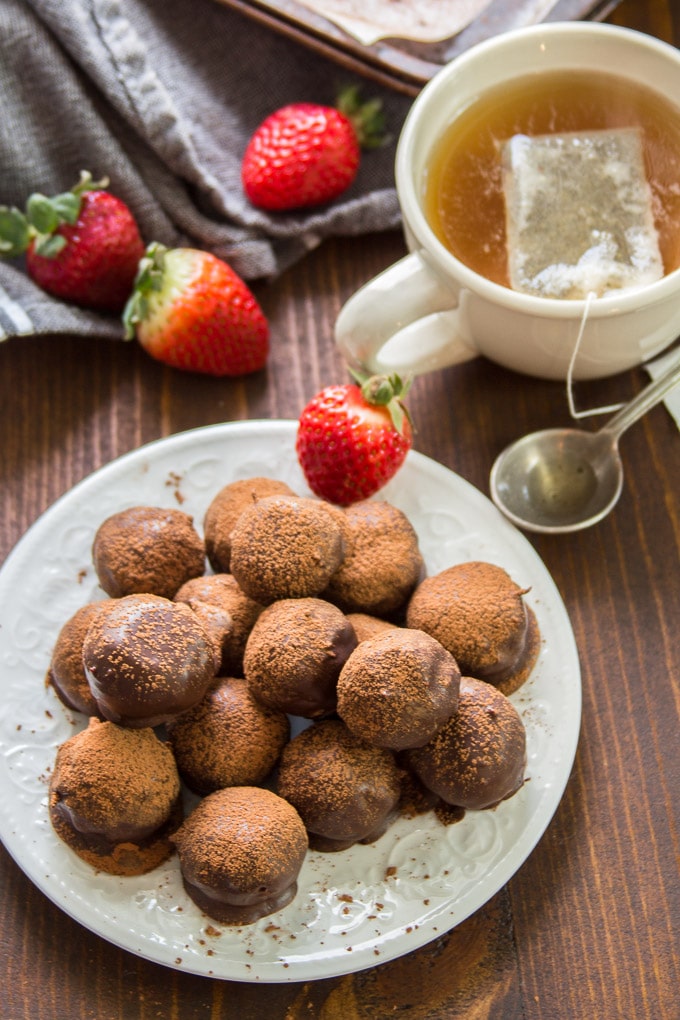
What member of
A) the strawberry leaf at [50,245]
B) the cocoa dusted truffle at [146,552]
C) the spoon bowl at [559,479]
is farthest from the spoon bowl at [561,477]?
the strawberry leaf at [50,245]

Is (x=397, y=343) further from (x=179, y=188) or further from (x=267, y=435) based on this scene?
(x=179, y=188)

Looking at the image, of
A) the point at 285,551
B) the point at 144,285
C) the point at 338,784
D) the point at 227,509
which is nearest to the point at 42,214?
the point at 144,285

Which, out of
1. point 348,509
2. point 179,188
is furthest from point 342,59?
point 348,509

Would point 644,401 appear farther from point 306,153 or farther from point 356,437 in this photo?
point 306,153

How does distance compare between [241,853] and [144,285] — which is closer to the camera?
[241,853]

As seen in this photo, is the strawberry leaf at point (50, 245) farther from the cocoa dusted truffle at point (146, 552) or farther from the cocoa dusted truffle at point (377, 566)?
the cocoa dusted truffle at point (377, 566)

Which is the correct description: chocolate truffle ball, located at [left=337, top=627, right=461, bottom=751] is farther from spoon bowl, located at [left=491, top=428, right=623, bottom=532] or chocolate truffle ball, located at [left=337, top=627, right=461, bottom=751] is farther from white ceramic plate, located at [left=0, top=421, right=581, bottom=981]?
spoon bowl, located at [left=491, top=428, right=623, bottom=532]
